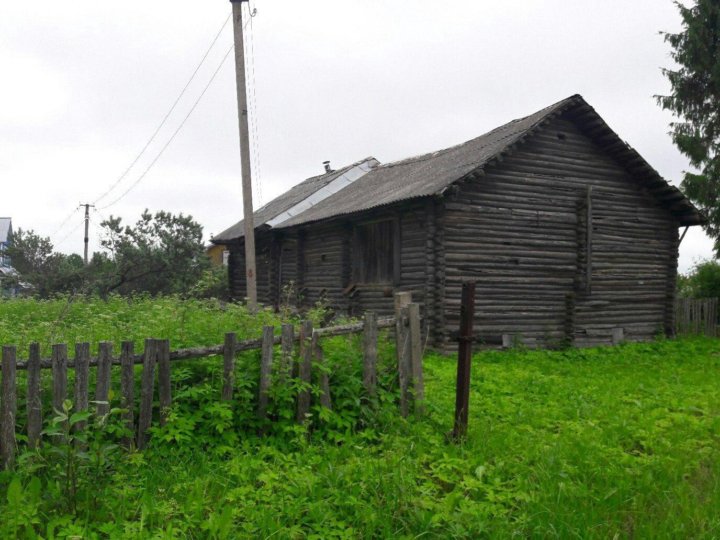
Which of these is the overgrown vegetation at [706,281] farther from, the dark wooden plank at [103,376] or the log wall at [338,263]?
the dark wooden plank at [103,376]

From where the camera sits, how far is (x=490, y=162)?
1345 cm

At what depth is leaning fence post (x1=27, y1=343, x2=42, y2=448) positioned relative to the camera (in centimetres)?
443

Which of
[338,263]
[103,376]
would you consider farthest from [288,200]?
[103,376]

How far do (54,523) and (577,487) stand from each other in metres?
3.57

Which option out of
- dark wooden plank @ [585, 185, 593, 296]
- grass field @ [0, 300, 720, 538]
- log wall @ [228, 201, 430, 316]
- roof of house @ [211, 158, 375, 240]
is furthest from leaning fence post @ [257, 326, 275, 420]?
roof of house @ [211, 158, 375, 240]

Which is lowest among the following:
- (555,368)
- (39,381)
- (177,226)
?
(555,368)

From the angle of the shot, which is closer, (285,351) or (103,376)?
(103,376)

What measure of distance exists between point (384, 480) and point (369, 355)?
159 cm

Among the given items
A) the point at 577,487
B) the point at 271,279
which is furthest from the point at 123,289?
the point at 577,487

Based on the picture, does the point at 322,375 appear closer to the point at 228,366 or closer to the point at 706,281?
the point at 228,366

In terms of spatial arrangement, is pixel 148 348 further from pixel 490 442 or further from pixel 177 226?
pixel 177 226

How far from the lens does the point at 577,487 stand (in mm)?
4508

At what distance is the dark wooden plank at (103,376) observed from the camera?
15.3 feet

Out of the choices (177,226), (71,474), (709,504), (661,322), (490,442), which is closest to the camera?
(71,474)
